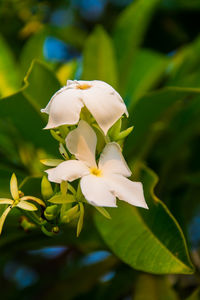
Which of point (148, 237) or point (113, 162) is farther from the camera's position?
point (148, 237)

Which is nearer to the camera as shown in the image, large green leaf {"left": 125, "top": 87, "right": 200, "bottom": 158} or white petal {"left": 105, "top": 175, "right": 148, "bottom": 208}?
white petal {"left": 105, "top": 175, "right": 148, "bottom": 208}

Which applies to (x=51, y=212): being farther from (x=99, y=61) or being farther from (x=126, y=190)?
(x=99, y=61)

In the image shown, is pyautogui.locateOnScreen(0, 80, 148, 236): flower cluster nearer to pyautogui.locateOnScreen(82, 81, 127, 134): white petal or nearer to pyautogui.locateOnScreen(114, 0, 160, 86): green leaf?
pyautogui.locateOnScreen(82, 81, 127, 134): white petal

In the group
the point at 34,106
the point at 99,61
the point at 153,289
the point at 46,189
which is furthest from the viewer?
the point at 99,61

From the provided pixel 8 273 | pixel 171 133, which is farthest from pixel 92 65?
pixel 8 273

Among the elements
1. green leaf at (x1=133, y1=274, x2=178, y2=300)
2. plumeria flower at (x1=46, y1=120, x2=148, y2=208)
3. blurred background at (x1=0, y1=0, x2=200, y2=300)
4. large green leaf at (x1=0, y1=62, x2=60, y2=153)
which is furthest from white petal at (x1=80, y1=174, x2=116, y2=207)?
green leaf at (x1=133, y1=274, x2=178, y2=300)

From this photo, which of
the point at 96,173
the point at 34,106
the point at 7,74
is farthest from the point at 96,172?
the point at 7,74

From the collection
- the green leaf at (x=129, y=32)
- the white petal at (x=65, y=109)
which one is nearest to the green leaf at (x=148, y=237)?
the white petal at (x=65, y=109)
